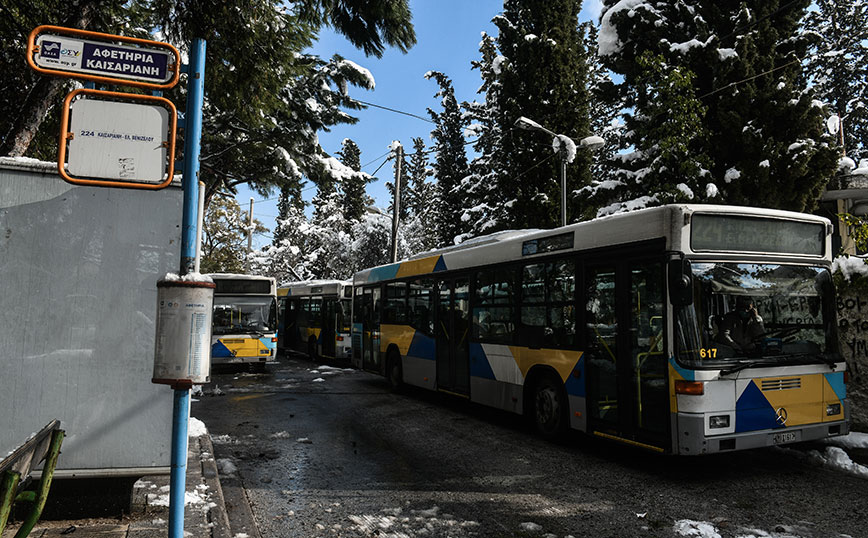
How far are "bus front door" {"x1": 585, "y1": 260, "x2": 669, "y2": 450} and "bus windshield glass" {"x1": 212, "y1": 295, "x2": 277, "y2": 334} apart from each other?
12273 millimetres

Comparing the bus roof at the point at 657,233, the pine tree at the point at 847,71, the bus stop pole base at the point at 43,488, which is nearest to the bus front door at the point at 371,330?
the bus roof at the point at 657,233

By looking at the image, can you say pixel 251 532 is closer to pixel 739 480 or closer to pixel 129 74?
pixel 129 74

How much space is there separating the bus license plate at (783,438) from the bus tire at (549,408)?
2.49m

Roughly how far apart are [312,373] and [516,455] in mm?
11277

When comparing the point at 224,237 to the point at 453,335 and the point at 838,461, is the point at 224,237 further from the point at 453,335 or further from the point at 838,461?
the point at 838,461

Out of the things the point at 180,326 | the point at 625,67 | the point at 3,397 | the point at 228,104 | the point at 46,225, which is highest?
the point at 625,67

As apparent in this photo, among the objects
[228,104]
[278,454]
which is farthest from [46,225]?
[228,104]

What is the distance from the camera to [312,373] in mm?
17906

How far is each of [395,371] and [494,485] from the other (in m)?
7.52

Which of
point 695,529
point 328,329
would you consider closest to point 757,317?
point 695,529

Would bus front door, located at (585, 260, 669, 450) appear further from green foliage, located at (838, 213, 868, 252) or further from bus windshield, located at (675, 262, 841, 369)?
green foliage, located at (838, 213, 868, 252)

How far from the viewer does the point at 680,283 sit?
6.23 meters

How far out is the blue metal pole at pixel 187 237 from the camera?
3385mm

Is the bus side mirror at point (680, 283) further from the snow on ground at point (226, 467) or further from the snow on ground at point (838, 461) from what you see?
the snow on ground at point (226, 467)
